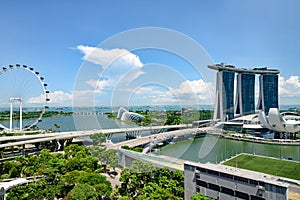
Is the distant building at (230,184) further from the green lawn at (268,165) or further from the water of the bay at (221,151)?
the water of the bay at (221,151)

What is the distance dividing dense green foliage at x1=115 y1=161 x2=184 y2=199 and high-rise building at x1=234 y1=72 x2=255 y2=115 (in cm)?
1838

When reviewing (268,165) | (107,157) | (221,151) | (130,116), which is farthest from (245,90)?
(107,157)

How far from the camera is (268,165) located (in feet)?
21.9

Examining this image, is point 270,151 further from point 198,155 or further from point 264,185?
point 264,185

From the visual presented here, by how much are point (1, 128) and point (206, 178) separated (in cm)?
1394

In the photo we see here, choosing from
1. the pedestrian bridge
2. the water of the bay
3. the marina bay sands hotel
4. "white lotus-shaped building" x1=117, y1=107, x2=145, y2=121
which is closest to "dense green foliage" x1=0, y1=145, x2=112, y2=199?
the pedestrian bridge

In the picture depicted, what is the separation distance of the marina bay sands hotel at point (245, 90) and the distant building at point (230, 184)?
16.4 meters

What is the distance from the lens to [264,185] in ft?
10.0

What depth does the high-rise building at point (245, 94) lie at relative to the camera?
69.0 feet

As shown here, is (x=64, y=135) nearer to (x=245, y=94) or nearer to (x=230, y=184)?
(x=230, y=184)

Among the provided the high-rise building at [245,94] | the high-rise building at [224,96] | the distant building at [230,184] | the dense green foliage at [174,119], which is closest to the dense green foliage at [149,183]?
the distant building at [230,184]

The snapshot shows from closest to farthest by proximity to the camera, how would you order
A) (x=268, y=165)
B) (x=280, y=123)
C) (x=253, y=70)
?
(x=268, y=165), (x=280, y=123), (x=253, y=70)

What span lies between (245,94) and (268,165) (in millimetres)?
16484

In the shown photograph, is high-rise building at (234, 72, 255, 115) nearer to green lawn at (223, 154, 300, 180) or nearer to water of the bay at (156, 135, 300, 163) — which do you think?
water of the bay at (156, 135, 300, 163)
